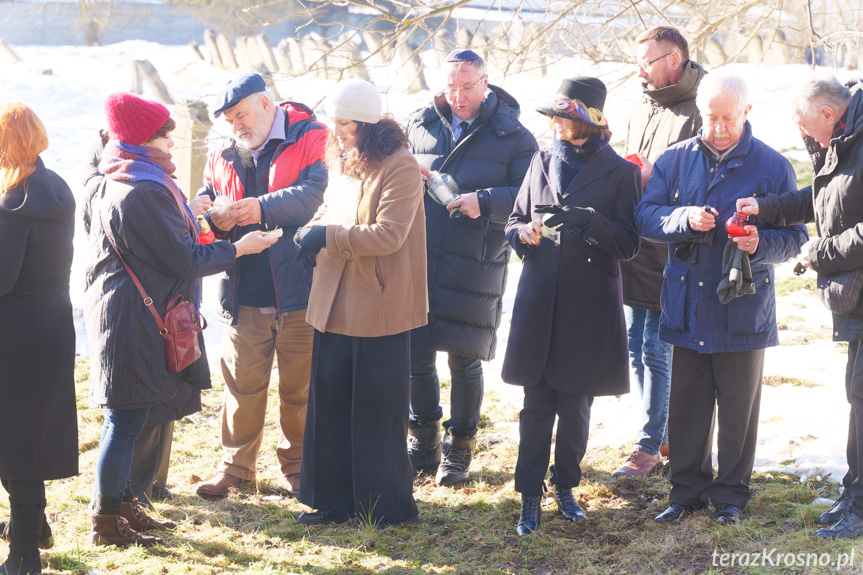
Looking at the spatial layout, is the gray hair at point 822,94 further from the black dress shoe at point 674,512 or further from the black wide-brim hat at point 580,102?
the black dress shoe at point 674,512

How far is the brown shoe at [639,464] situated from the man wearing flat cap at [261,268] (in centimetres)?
171

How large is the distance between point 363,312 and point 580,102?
1321mm

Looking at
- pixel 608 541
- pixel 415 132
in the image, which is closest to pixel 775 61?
pixel 415 132

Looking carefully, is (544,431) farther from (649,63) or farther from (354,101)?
(649,63)

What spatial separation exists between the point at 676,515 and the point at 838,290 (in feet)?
3.95

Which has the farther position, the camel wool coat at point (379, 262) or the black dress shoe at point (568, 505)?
the black dress shoe at point (568, 505)

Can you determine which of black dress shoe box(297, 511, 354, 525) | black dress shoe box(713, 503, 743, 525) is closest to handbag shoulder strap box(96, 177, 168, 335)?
black dress shoe box(297, 511, 354, 525)

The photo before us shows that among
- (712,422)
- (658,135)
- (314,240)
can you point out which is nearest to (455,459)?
(712,422)

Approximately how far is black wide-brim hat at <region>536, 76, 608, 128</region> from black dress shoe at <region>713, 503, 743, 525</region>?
1.75 metres

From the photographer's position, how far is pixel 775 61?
14938 mm

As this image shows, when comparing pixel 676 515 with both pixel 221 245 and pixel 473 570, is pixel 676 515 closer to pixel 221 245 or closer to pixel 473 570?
pixel 473 570

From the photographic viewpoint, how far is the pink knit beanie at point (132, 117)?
11.3 ft

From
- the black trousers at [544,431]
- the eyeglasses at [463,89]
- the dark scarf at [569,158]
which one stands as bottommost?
the black trousers at [544,431]

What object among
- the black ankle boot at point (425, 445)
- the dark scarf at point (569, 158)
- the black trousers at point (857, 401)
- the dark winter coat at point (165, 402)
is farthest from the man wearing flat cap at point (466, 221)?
the black trousers at point (857, 401)
